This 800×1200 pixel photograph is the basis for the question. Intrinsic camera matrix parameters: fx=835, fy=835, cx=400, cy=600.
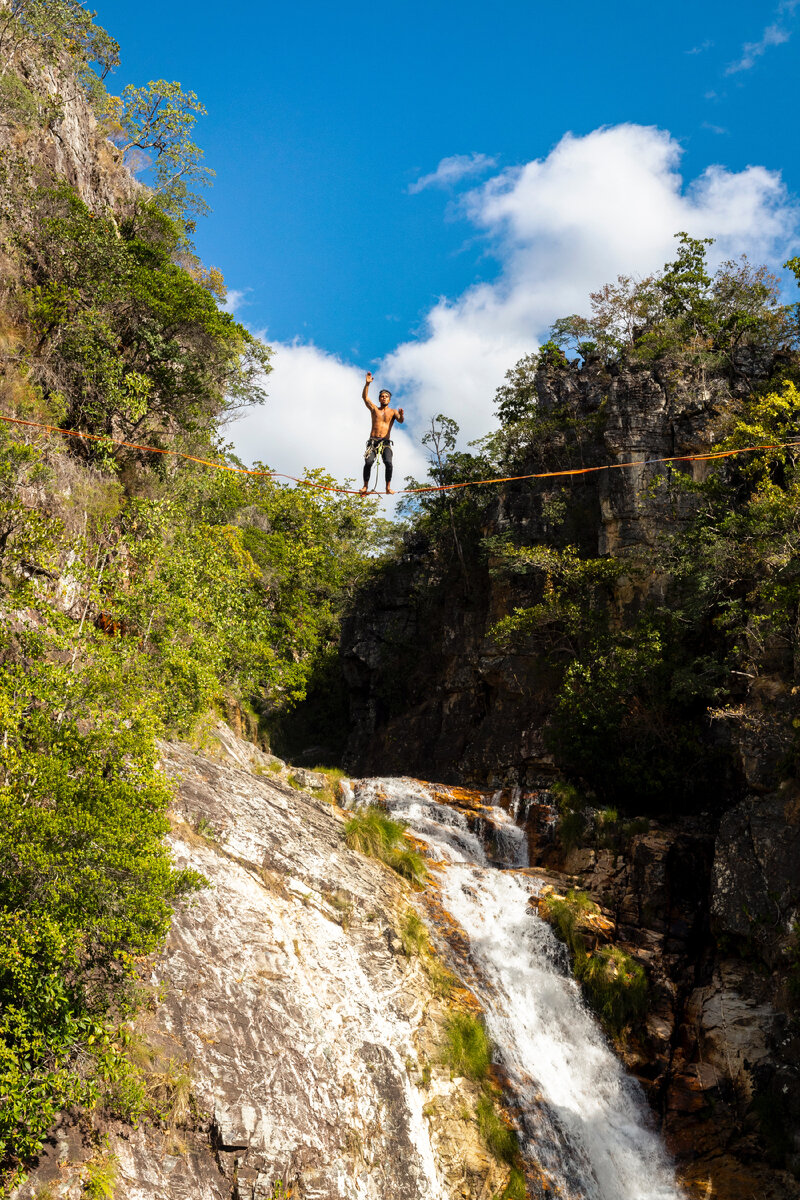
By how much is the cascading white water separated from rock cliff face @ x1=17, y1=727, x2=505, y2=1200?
148 centimetres

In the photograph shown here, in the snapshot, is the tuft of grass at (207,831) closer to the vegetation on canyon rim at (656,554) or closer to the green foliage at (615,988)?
the green foliage at (615,988)

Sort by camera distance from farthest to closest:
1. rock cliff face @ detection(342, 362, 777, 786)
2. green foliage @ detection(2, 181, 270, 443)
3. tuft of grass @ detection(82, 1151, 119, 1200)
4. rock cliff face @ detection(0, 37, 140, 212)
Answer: rock cliff face @ detection(342, 362, 777, 786)
rock cliff face @ detection(0, 37, 140, 212)
green foliage @ detection(2, 181, 270, 443)
tuft of grass @ detection(82, 1151, 119, 1200)

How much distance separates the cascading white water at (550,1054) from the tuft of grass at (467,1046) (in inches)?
18.1

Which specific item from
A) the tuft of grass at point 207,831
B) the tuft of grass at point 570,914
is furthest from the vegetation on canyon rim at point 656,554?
the tuft of grass at point 207,831

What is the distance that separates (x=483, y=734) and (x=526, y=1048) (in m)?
15.8

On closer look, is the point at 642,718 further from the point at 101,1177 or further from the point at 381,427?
the point at 101,1177

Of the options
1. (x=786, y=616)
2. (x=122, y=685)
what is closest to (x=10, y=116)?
(x=122, y=685)

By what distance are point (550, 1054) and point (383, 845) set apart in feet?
15.8

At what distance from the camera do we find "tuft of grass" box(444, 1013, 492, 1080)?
1299cm

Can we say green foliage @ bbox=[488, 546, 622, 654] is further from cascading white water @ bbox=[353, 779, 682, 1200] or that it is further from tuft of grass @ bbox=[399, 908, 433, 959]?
tuft of grass @ bbox=[399, 908, 433, 959]

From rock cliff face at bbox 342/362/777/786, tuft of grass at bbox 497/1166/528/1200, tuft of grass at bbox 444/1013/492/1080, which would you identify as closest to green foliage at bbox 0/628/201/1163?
tuft of grass at bbox 444/1013/492/1080

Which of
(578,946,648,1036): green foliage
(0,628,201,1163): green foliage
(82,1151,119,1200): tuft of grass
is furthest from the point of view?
(578,946,648,1036): green foliage

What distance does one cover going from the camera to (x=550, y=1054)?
1459cm

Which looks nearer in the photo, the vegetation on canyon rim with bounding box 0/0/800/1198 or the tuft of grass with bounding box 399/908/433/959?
the vegetation on canyon rim with bounding box 0/0/800/1198
